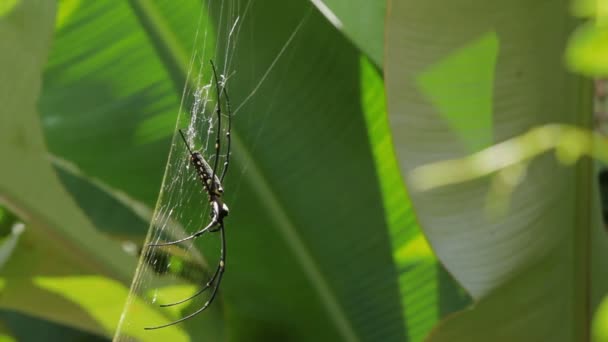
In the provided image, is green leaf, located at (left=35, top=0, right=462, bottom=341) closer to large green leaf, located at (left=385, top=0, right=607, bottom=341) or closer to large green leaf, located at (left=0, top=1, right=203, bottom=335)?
large green leaf, located at (left=0, top=1, right=203, bottom=335)

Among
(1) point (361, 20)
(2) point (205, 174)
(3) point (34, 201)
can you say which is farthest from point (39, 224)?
(1) point (361, 20)

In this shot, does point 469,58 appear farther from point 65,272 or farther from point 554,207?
point 65,272

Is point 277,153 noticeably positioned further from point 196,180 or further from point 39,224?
point 39,224

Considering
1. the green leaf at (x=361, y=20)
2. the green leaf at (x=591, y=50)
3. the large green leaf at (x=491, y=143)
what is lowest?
the large green leaf at (x=491, y=143)

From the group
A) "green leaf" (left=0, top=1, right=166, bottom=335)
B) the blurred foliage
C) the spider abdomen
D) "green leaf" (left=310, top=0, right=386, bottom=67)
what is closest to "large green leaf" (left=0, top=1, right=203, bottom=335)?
"green leaf" (left=0, top=1, right=166, bottom=335)

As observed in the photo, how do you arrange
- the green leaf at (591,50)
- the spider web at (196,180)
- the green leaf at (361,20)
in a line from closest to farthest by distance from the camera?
1. the green leaf at (591,50)
2. the green leaf at (361,20)
3. the spider web at (196,180)

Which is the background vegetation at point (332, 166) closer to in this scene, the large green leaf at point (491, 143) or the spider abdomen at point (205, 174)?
the large green leaf at point (491, 143)

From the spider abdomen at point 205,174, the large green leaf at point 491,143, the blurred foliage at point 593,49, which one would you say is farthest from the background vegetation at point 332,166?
the blurred foliage at point 593,49

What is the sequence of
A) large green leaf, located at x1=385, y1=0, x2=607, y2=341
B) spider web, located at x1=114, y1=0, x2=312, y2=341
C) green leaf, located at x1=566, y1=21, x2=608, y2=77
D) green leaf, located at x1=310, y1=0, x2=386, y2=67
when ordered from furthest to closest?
spider web, located at x1=114, y1=0, x2=312, y2=341
green leaf, located at x1=310, y1=0, x2=386, y2=67
large green leaf, located at x1=385, y1=0, x2=607, y2=341
green leaf, located at x1=566, y1=21, x2=608, y2=77

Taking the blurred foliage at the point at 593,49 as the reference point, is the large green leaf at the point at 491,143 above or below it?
below
